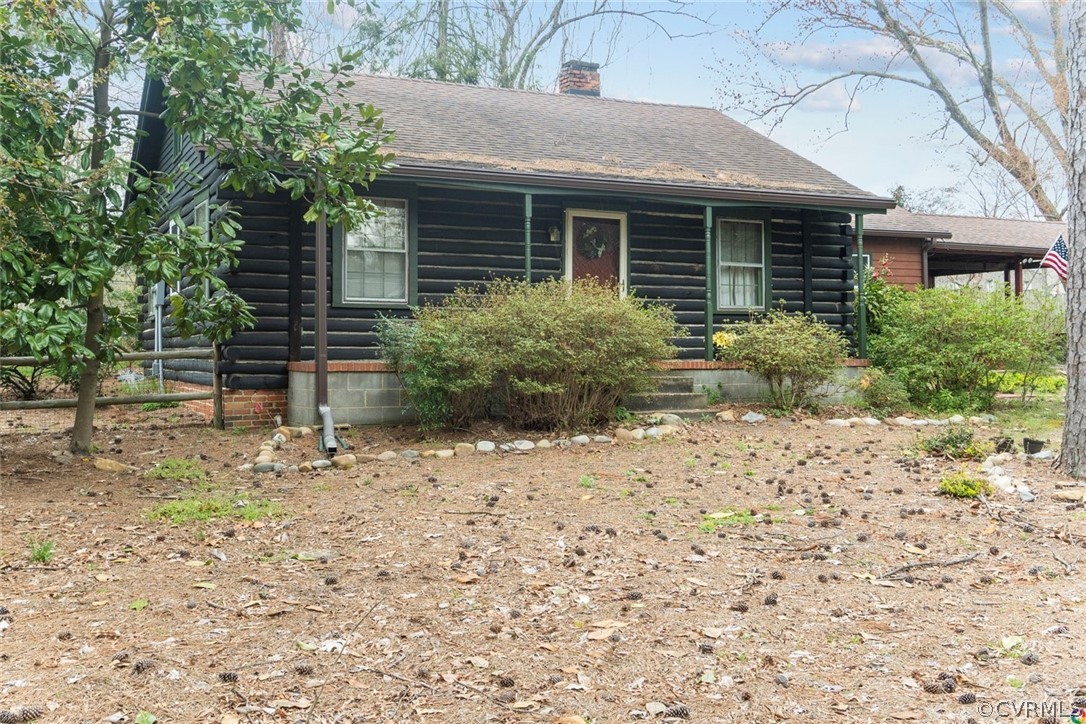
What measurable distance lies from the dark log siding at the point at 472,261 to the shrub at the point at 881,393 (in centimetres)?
198

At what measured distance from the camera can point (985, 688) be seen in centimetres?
318

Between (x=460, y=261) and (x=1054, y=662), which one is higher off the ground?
(x=460, y=261)

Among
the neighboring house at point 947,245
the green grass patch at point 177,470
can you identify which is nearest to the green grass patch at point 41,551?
the green grass patch at point 177,470

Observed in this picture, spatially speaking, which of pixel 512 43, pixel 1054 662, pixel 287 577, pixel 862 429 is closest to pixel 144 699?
pixel 287 577

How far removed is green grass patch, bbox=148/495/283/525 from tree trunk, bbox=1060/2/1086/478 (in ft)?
20.3

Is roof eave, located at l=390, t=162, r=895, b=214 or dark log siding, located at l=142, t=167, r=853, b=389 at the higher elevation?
roof eave, located at l=390, t=162, r=895, b=214

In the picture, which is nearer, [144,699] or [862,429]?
[144,699]

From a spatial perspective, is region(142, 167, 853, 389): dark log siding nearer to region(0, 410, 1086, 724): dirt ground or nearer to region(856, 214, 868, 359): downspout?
region(856, 214, 868, 359): downspout

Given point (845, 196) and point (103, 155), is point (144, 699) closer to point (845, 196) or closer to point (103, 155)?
point (103, 155)

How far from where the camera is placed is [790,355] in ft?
36.1

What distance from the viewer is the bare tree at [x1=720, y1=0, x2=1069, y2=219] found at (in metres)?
20.0

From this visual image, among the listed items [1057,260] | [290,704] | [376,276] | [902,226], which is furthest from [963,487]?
[902,226]

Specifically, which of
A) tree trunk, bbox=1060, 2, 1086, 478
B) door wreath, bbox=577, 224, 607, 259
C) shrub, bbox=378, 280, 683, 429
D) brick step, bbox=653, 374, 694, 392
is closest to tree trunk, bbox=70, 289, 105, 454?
shrub, bbox=378, 280, 683, 429

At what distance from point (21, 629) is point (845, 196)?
1206 cm
